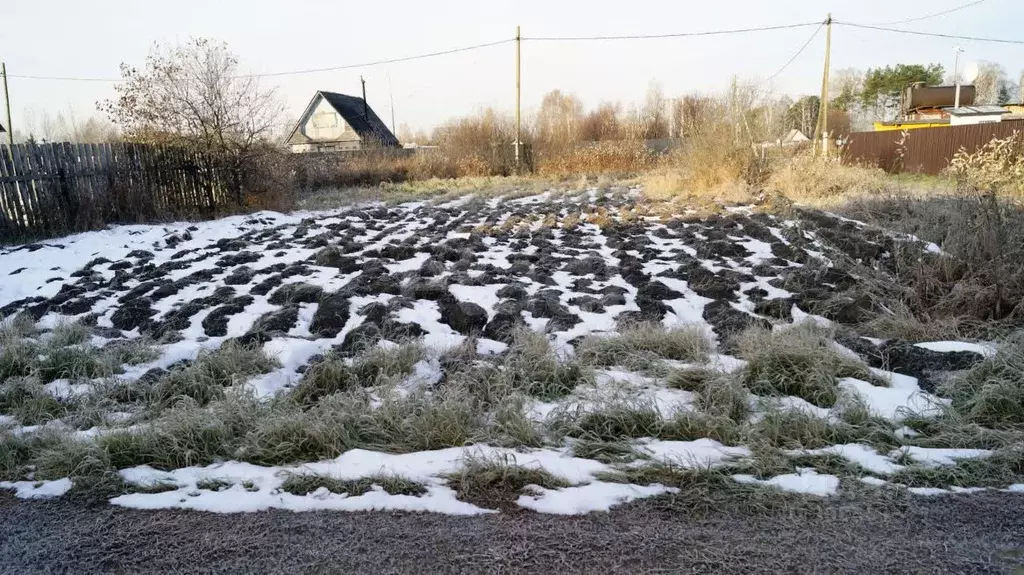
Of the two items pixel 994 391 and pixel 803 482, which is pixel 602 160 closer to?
pixel 994 391

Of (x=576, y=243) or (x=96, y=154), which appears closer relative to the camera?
(x=576, y=243)

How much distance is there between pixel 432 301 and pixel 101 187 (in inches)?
325

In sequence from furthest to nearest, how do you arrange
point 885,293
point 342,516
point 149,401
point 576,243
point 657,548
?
1. point 576,243
2. point 885,293
3. point 149,401
4. point 342,516
5. point 657,548

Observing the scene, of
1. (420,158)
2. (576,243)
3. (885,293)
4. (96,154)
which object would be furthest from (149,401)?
(420,158)

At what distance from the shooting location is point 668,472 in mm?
2926

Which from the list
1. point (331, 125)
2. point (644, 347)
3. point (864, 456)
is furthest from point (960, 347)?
point (331, 125)

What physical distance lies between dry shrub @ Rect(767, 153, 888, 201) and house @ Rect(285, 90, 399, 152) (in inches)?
1175

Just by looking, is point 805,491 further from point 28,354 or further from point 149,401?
point 28,354

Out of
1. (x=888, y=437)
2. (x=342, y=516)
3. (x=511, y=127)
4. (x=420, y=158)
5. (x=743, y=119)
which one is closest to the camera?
(x=342, y=516)

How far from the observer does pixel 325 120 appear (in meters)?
41.9

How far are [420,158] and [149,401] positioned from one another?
71.5ft

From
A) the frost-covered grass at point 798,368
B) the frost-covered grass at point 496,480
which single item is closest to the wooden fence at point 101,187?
the frost-covered grass at point 496,480

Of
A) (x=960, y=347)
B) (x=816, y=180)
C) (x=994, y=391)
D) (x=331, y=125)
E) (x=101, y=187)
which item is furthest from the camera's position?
(x=331, y=125)

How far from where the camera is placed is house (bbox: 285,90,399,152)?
133 ft
